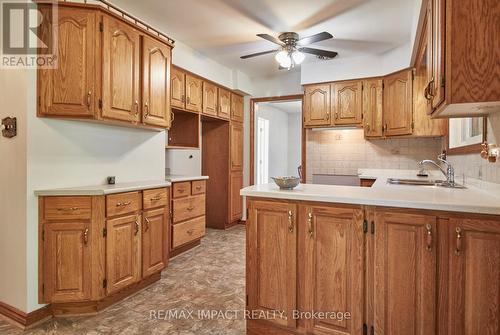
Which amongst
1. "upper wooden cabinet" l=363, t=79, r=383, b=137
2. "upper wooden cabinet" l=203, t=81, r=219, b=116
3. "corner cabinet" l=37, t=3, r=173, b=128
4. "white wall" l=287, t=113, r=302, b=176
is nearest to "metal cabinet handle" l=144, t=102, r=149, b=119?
"corner cabinet" l=37, t=3, r=173, b=128

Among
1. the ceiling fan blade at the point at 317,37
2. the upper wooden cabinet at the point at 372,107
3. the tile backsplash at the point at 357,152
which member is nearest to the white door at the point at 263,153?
the tile backsplash at the point at 357,152

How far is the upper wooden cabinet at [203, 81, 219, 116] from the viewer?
4.23m

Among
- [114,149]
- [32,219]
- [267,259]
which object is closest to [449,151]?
[267,259]

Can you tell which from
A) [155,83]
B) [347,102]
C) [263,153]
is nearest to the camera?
[155,83]

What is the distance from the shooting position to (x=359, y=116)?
→ 4.19 metres

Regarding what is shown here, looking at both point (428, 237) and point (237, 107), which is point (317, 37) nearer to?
point (428, 237)

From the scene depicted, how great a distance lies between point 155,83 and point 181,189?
1.27m

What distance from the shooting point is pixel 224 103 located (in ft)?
15.4

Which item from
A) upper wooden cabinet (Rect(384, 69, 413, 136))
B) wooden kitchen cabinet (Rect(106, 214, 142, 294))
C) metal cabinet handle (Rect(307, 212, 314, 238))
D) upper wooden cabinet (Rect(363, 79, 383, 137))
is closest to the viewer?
metal cabinet handle (Rect(307, 212, 314, 238))

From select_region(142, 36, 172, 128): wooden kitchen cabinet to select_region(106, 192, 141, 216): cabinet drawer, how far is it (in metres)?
0.69

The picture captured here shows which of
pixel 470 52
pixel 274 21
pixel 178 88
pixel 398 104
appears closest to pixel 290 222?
pixel 470 52

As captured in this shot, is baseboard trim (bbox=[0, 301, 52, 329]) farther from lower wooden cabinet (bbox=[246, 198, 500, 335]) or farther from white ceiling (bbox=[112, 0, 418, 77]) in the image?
white ceiling (bbox=[112, 0, 418, 77])

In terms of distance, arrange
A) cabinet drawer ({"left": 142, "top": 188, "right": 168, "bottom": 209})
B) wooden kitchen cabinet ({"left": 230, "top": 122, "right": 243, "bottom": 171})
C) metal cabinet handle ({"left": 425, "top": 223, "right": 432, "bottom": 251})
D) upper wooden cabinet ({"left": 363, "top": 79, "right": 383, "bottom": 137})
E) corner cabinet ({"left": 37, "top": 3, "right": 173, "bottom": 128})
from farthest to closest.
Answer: wooden kitchen cabinet ({"left": 230, "top": 122, "right": 243, "bottom": 171}) → upper wooden cabinet ({"left": 363, "top": 79, "right": 383, "bottom": 137}) → cabinet drawer ({"left": 142, "top": 188, "right": 168, "bottom": 209}) → corner cabinet ({"left": 37, "top": 3, "right": 173, "bottom": 128}) → metal cabinet handle ({"left": 425, "top": 223, "right": 432, "bottom": 251})

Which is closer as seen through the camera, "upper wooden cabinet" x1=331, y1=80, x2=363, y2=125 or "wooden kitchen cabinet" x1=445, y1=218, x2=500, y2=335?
"wooden kitchen cabinet" x1=445, y1=218, x2=500, y2=335
